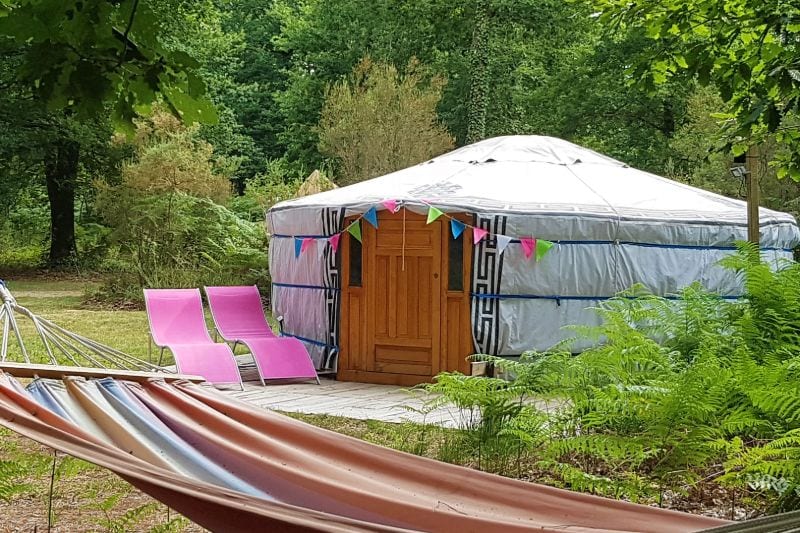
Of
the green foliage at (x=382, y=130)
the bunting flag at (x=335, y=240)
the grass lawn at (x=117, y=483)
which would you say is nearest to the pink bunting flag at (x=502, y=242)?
the bunting flag at (x=335, y=240)

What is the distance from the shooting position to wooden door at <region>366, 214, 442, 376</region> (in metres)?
6.84

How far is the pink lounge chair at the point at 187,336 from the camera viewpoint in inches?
254

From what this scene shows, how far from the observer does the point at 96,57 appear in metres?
1.61

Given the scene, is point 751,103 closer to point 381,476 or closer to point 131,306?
point 381,476

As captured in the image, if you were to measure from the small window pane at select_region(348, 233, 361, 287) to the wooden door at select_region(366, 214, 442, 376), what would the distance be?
0.12m

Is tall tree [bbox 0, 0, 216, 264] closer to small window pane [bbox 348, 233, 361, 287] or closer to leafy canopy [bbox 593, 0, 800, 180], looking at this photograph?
leafy canopy [bbox 593, 0, 800, 180]

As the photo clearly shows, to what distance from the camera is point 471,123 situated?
1578 cm

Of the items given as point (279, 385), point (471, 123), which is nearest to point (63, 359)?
point (279, 385)

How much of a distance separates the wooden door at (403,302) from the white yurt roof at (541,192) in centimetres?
30

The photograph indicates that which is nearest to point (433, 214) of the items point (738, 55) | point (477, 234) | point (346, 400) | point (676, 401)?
point (477, 234)

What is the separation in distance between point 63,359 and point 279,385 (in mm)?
2178

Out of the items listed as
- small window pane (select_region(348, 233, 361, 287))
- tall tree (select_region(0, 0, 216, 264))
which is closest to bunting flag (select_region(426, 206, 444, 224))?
small window pane (select_region(348, 233, 361, 287))

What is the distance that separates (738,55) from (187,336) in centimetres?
476

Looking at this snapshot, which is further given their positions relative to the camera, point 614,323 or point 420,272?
point 420,272
